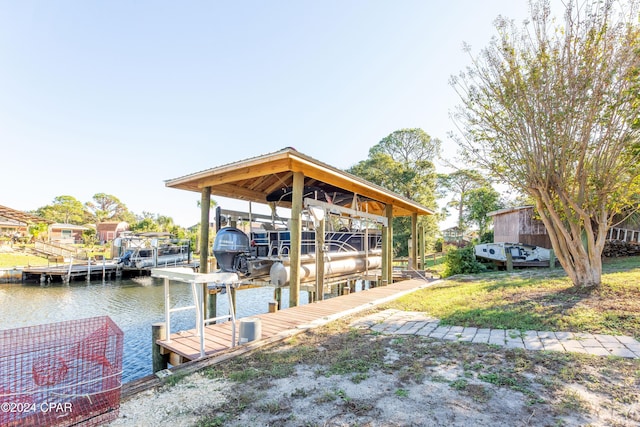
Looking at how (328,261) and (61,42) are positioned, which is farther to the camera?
(61,42)

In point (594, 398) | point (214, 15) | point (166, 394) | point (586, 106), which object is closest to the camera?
point (594, 398)

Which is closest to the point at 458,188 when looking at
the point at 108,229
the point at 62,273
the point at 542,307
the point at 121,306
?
the point at 542,307

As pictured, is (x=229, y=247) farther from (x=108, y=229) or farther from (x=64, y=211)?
(x=64, y=211)

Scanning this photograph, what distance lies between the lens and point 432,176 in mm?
23875

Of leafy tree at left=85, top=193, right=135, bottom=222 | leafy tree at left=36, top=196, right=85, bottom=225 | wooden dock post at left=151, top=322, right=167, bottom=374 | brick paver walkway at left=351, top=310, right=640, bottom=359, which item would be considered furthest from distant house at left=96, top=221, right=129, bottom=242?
brick paver walkway at left=351, top=310, right=640, bottom=359

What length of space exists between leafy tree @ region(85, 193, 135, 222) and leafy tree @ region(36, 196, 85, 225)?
15.3 feet

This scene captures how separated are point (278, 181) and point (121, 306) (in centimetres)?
1123

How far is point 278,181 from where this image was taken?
387 inches

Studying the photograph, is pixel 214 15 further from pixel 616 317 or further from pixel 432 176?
pixel 432 176

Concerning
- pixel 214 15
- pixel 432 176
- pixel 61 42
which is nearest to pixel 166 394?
pixel 214 15

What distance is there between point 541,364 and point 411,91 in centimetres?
1078

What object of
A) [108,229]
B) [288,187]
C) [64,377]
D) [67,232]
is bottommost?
[64,377]

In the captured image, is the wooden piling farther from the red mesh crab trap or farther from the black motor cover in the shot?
the red mesh crab trap

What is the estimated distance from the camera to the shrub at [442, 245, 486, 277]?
13875mm
